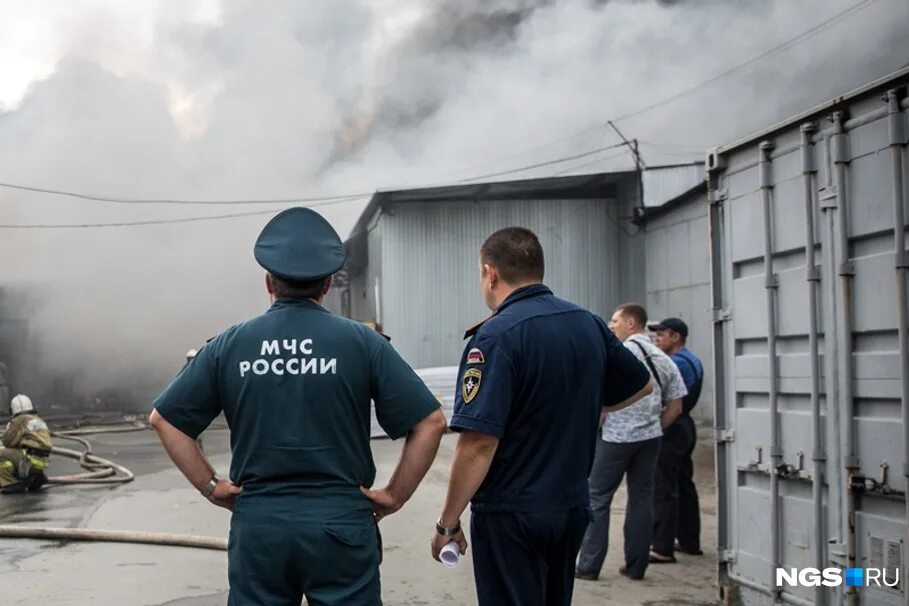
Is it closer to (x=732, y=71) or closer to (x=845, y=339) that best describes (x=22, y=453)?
(x=845, y=339)

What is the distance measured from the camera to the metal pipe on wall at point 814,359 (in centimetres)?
379

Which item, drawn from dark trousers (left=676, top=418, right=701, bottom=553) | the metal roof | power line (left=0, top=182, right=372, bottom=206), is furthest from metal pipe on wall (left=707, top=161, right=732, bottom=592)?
power line (left=0, top=182, right=372, bottom=206)

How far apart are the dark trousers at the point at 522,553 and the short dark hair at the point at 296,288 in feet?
2.88

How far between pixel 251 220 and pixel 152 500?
1677 cm

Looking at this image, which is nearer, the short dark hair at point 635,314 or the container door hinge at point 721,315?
the container door hinge at point 721,315

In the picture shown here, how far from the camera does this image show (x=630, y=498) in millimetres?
5414

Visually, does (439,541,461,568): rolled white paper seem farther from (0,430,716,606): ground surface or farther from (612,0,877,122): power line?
(612,0,877,122): power line

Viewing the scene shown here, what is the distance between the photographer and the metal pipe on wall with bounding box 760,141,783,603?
4090 millimetres

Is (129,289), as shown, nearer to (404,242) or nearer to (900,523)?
(404,242)

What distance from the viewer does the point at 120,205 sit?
81.3 ft

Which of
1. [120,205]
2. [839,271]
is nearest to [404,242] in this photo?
[120,205]

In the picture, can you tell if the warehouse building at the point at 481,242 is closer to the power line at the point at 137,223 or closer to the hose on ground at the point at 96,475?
the power line at the point at 137,223

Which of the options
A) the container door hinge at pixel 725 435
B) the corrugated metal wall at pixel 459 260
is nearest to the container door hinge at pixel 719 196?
the container door hinge at pixel 725 435
